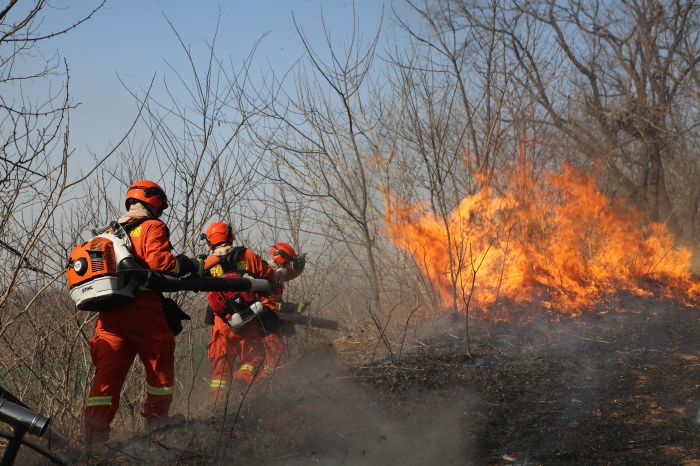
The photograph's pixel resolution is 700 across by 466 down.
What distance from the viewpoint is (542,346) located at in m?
7.45

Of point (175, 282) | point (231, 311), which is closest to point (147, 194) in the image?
point (175, 282)

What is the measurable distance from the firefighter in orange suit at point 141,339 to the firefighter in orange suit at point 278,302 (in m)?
1.31

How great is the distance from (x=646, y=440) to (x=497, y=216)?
487 centimetres

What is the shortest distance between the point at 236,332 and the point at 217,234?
1055mm

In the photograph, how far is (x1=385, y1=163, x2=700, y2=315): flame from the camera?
29.2ft

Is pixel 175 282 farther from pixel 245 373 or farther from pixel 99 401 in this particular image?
pixel 245 373

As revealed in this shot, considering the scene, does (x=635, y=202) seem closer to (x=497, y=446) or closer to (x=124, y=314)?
(x=497, y=446)

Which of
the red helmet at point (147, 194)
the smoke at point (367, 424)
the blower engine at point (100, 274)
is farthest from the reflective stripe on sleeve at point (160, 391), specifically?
the red helmet at point (147, 194)

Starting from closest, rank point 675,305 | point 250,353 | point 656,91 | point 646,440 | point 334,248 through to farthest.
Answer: point 646,440 < point 250,353 < point 675,305 < point 334,248 < point 656,91

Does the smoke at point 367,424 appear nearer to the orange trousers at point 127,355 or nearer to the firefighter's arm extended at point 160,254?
the orange trousers at point 127,355

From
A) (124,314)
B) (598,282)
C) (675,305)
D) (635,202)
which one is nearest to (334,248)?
(598,282)

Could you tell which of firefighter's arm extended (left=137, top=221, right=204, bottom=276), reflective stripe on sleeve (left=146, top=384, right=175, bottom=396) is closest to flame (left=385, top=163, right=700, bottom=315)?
firefighter's arm extended (left=137, top=221, right=204, bottom=276)

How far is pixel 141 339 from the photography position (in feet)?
16.2

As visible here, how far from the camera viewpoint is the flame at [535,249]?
8891 mm
